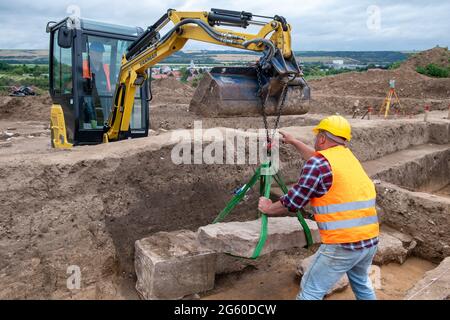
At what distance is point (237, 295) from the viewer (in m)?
4.70

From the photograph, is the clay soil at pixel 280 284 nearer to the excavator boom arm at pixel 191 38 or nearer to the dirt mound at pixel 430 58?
the excavator boom arm at pixel 191 38

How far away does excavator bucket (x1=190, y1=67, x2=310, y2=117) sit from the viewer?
4516 millimetres

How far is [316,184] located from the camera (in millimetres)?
3068

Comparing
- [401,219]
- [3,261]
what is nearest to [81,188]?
[3,261]

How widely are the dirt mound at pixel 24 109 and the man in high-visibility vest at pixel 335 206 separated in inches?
630

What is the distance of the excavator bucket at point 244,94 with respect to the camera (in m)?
4.52

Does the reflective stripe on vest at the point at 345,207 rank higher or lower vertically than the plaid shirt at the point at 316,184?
lower

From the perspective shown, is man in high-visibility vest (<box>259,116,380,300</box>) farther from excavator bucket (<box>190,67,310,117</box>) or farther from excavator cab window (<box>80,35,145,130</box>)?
excavator cab window (<box>80,35,145,130</box>)

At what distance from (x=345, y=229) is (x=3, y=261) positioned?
3329mm

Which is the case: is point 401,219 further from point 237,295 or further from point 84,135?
point 84,135

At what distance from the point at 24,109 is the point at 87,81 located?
13173mm

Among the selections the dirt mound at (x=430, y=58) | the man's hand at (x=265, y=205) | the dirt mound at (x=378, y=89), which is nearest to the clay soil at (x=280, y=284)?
the man's hand at (x=265, y=205)

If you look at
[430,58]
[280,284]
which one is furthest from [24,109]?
[430,58]

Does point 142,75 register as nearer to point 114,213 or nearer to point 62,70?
point 62,70
